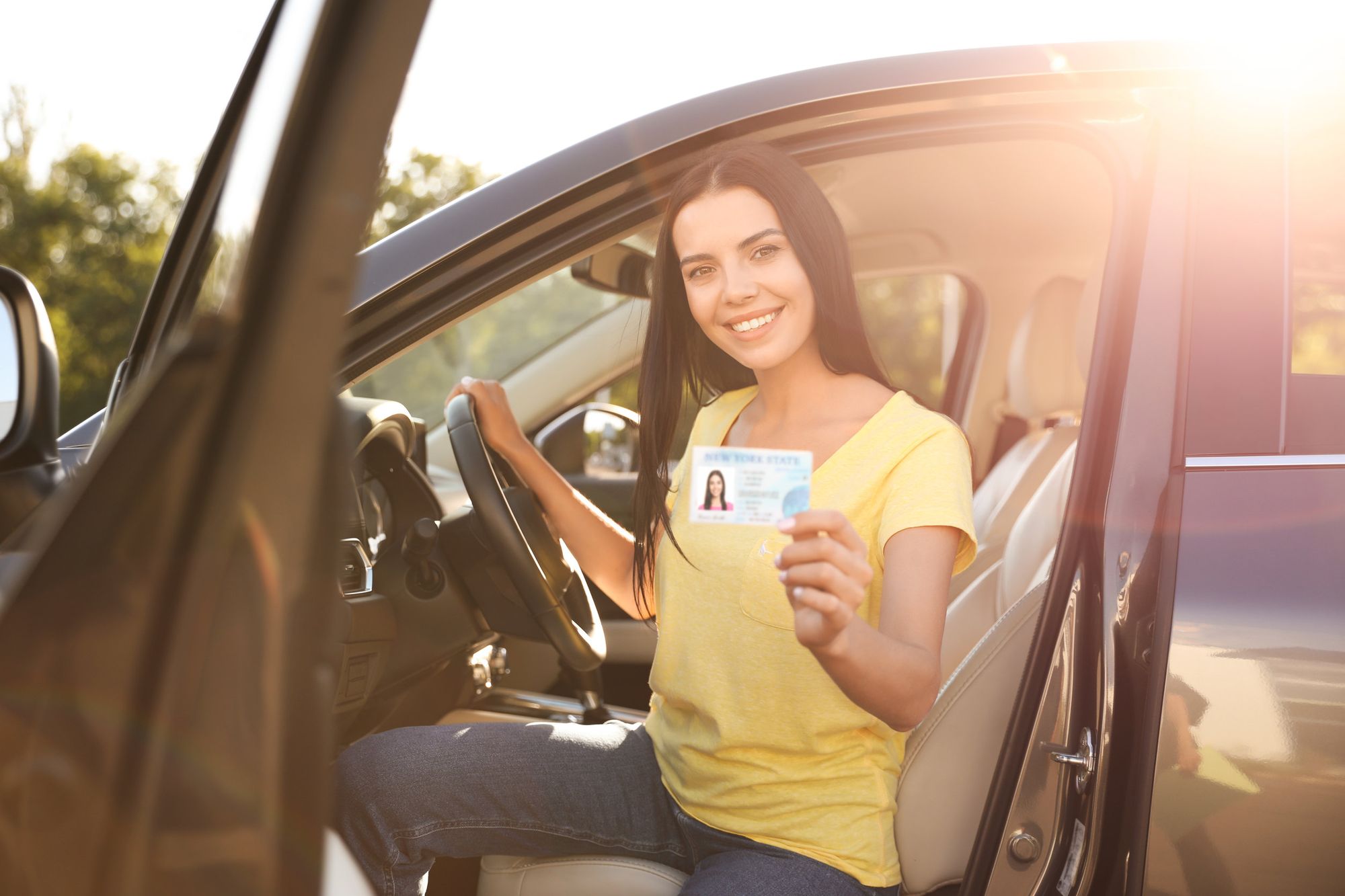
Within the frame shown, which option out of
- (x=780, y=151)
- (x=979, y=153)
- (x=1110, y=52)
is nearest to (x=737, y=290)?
(x=780, y=151)

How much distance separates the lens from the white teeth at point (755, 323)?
4.99 feet

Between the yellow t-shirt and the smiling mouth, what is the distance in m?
0.21

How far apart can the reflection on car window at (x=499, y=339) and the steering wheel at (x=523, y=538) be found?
1252 millimetres

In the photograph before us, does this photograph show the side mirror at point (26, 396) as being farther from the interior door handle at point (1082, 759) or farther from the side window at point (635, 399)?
the interior door handle at point (1082, 759)

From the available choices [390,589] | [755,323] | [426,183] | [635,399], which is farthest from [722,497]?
[426,183]

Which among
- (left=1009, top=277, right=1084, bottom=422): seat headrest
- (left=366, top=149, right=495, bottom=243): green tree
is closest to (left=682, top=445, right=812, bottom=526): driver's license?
(left=1009, top=277, right=1084, bottom=422): seat headrest

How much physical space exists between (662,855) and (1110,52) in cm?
128

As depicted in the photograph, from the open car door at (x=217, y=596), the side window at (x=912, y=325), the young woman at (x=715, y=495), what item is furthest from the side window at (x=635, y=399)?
the side window at (x=912, y=325)

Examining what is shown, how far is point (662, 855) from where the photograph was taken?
148 cm

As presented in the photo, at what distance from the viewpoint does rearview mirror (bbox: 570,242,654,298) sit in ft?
6.77

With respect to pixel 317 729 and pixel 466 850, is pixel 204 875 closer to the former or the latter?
pixel 317 729

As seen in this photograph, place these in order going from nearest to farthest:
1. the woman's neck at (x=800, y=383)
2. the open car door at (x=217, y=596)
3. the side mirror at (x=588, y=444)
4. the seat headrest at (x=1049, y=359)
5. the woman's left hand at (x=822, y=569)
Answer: the open car door at (x=217, y=596)
the woman's left hand at (x=822, y=569)
the woman's neck at (x=800, y=383)
the seat headrest at (x=1049, y=359)
the side mirror at (x=588, y=444)

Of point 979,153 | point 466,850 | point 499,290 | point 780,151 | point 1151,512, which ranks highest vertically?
point 979,153

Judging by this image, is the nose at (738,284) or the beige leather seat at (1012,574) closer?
the nose at (738,284)
